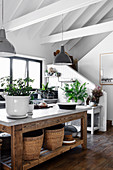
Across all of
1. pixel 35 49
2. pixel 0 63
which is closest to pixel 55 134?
pixel 0 63

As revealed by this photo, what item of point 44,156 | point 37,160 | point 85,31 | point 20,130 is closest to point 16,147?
point 20,130

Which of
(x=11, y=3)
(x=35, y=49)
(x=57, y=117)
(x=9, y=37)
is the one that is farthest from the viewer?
(x=35, y=49)

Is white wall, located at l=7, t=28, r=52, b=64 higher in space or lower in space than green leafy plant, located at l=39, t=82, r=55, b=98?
higher

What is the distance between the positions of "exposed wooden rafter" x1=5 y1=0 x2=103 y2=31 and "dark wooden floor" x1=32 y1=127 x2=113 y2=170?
9.16 ft

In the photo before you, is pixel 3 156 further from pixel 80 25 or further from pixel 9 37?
pixel 80 25

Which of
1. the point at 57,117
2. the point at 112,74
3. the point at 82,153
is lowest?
the point at 82,153

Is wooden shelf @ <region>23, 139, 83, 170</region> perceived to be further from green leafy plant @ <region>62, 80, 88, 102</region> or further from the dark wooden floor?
green leafy plant @ <region>62, 80, 88, 102</region>

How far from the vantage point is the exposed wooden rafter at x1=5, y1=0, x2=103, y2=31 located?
135 inches

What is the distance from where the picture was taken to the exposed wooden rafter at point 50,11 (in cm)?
343

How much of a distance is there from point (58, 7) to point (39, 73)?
332cm

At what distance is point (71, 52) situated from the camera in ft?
25.1

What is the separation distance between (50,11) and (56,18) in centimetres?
211

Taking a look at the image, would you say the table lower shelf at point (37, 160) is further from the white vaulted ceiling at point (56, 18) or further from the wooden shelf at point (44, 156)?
the white vaulted ceiling at point (56, 18)

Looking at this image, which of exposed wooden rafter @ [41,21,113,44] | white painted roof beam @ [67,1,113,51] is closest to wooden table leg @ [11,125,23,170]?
exposed wooden rafter @ [41,21,113,44]
